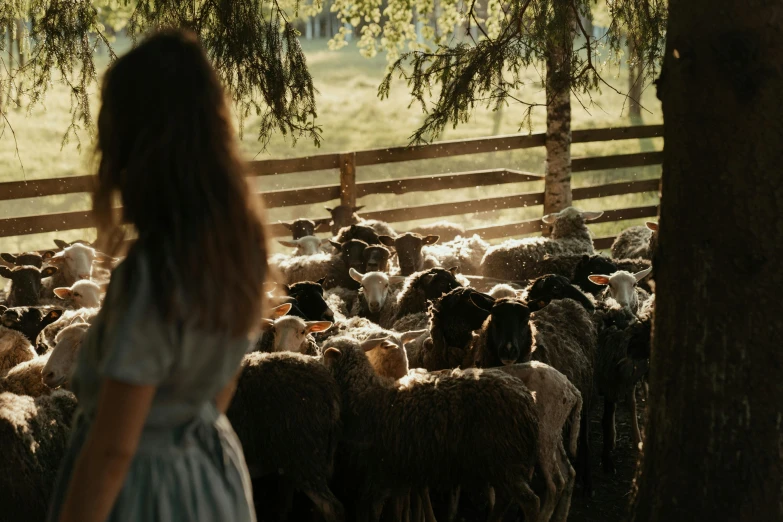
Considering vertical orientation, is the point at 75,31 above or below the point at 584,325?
above

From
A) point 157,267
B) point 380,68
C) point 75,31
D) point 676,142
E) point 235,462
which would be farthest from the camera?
point 380,68

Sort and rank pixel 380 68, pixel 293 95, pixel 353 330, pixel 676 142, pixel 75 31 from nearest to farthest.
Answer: pixel 676 142
pixel 75 31
pixel 293 95
pixel 353 330
pixel 380 68

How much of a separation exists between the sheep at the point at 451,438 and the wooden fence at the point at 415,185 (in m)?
6.70

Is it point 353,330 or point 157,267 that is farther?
point 353,330

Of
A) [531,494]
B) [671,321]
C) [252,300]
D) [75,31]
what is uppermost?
[75,31]

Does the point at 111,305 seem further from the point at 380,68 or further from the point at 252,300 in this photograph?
the point at 380,68

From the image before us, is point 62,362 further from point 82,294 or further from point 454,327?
point 82,294

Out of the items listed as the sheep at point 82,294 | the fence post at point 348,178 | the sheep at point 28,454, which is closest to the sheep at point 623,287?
the sheep at point 82,294

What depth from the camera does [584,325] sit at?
677 cm

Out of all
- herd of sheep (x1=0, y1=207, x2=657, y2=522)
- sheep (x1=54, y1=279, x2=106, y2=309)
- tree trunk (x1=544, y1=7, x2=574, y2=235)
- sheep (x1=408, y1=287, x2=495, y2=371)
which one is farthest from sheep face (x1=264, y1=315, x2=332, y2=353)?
tree trunk (x1=544, y1=7, x2=574, y2=235)

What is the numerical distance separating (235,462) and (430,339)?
15.4 ft

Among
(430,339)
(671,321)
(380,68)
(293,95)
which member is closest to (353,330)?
(430,339)

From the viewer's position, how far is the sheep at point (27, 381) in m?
5.44

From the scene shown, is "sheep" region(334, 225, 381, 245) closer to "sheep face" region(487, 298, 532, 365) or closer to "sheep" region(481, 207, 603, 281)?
"sheep" region(481, 207, 603, 281)
